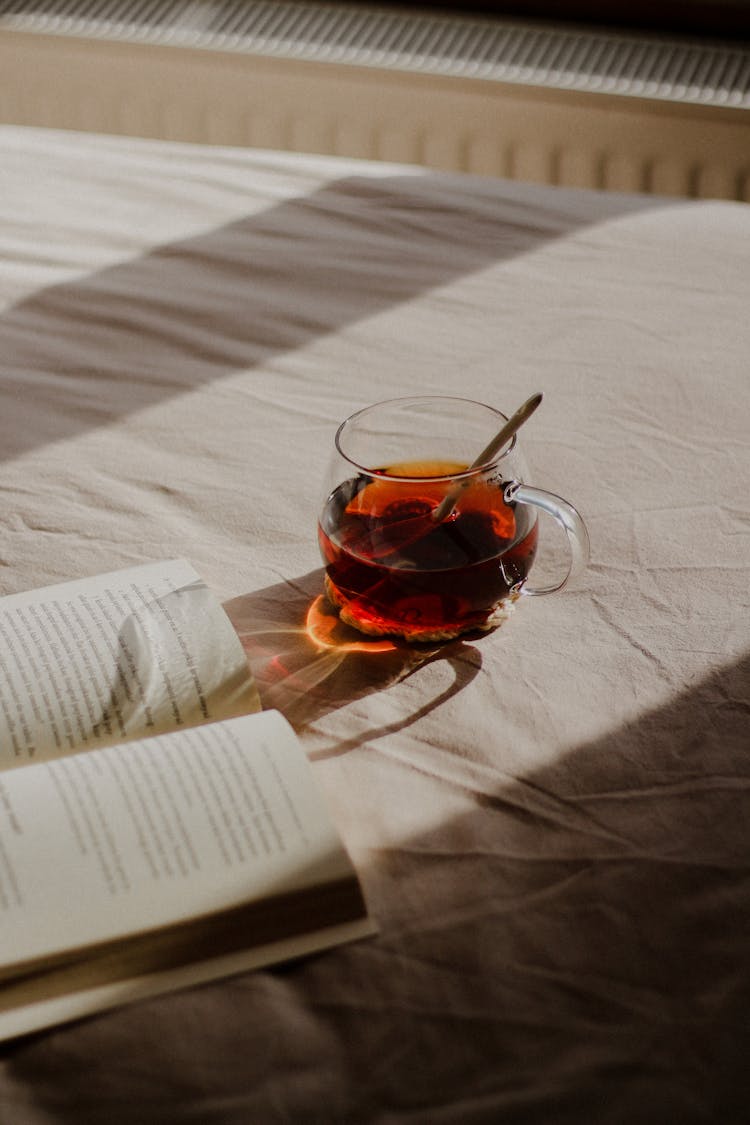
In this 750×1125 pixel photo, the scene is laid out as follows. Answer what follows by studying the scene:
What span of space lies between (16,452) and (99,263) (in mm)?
302

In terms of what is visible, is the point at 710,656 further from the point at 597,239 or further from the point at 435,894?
the point at 597,239

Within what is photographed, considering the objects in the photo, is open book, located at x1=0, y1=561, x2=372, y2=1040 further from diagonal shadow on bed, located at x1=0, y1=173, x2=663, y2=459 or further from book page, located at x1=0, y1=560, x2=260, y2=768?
diagonal shadow on bed, located at x1=0, y1=173, x2=663, y2=459

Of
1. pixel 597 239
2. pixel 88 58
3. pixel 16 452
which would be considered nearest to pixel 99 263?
pixel 16 452

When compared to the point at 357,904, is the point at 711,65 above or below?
above

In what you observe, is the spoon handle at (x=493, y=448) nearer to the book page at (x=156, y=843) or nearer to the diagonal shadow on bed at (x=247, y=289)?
the book page at (x=156, y=843)

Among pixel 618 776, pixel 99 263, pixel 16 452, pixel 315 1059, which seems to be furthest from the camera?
pixel 99 263

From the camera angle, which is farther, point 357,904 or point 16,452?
point 16,452

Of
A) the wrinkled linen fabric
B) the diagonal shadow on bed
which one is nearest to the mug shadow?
the wrinkled linen fabric

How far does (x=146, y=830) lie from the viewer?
47 cm

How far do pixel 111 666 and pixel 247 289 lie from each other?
0.52 meters

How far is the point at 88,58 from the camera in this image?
1821mm

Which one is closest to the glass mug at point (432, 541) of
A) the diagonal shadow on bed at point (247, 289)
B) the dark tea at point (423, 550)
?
the dark tea at point (423, 550)

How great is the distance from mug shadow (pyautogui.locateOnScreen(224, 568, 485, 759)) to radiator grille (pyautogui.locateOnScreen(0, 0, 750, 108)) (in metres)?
1.29

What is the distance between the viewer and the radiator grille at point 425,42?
168cm
